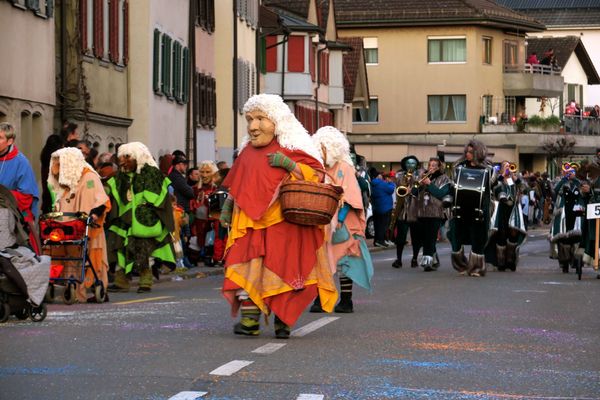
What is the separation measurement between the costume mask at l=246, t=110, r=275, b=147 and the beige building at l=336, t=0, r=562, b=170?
258ft

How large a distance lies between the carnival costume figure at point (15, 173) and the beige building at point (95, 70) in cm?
1732

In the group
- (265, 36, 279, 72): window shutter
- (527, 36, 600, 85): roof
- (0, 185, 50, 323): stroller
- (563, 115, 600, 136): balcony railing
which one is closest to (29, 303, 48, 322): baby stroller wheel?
(0, 185, 50, 323): stroller

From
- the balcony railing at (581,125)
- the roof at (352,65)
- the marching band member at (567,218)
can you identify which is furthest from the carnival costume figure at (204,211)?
the balcony railing at (581,125)

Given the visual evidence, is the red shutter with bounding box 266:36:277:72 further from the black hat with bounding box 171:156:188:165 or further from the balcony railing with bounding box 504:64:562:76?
the black hat with bounding box 171:156:188:165

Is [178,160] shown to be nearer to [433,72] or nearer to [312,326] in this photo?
[312,326]

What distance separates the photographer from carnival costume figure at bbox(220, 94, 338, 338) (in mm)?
14203

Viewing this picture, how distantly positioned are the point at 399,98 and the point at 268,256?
80.7 metres

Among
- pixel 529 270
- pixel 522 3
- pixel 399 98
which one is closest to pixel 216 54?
pixel 529 270

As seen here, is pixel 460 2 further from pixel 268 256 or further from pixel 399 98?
pixel 268 256

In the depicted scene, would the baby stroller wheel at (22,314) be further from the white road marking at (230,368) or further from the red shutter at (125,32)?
the red shutter at (125,32)

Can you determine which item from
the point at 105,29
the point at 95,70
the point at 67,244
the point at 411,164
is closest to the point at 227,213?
the point at 67,244

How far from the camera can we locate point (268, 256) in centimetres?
1425

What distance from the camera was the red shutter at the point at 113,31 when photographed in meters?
39.0

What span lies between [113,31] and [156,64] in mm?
4315
